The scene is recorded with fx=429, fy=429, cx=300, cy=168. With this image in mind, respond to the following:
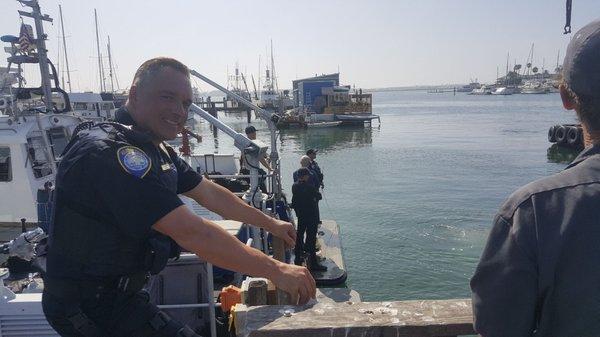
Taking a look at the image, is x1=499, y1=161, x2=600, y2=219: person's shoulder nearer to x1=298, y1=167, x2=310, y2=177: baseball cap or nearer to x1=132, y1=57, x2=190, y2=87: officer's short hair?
x1=132, y1=57, x2=190, y2=87: officer's short hair

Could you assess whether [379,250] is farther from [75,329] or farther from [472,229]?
[75,329]

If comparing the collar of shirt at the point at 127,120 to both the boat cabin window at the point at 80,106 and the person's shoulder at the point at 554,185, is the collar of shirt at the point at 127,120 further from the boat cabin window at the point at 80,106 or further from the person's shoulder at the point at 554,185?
the boat cabin window at the point at 80,106

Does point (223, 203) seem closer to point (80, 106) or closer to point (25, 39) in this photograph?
point (25, 39)

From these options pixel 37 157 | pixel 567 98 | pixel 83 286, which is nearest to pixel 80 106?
pixel 37 157

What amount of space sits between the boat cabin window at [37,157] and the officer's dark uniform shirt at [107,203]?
297 inches

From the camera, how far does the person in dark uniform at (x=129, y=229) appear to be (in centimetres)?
185

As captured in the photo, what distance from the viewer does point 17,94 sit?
838 centimetres

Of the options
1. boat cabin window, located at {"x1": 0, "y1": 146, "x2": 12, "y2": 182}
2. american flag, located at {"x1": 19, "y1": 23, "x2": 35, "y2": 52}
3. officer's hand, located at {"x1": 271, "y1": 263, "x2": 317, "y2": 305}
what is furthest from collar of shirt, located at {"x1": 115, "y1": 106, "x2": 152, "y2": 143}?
american flag, located at {"x1": 19, "y1": 23, "x2": 35, "y2": 52}

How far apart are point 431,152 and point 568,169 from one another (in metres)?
31.4

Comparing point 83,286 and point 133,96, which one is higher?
→ point 133,96

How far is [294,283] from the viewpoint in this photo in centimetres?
190

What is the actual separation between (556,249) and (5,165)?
383 inches

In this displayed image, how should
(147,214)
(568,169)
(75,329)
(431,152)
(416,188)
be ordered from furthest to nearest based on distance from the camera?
(431,152) < (416,188) < (75,329) < (147,214) < (568,169)

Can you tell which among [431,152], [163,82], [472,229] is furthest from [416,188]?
[163,82]
